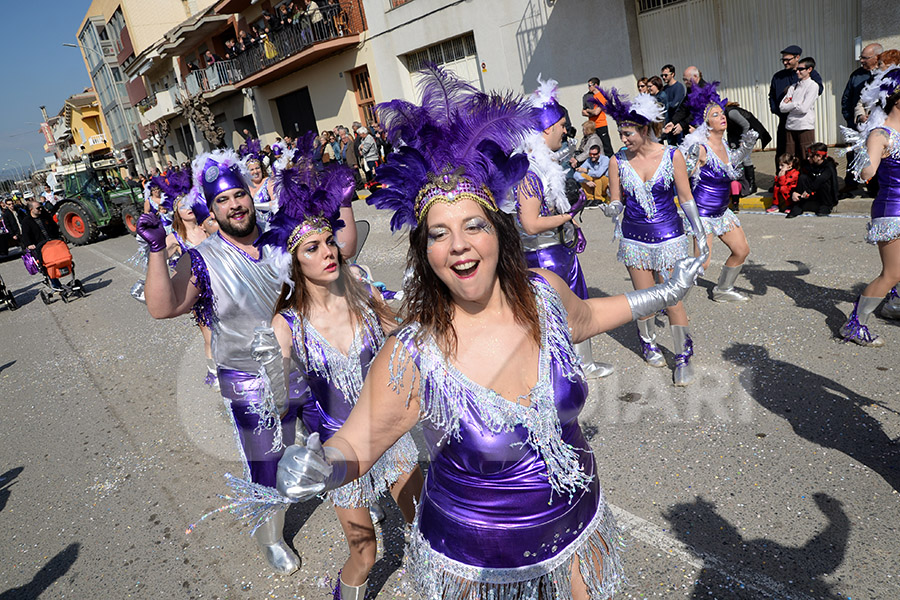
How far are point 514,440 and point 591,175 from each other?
1025cm

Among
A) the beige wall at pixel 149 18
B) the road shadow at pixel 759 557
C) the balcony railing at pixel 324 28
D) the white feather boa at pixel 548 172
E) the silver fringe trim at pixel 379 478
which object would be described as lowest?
the road shadow at pixel 759 557

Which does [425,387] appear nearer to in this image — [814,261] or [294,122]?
[814,261]

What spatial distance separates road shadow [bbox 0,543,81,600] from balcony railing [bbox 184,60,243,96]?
26.3 m

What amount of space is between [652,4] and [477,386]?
13168 mm

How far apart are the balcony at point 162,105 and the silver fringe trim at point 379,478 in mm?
35795

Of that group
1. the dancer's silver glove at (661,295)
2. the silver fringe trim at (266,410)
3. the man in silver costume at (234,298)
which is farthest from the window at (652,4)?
the silver fringe trim at (266,410)

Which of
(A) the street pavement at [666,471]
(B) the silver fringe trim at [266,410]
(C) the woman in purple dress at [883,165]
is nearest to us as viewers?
(B) the silver fringe trim at [266,410]

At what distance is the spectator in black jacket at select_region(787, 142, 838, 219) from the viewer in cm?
795

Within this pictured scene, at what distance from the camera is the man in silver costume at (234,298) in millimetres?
3219

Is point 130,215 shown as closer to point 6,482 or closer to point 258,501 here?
point 6,482

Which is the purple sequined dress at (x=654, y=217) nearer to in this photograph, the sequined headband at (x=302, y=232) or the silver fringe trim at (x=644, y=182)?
the silver fringe trim at (x=644, y=182)

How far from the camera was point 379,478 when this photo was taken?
2.78 m

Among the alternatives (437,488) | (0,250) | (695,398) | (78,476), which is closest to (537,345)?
(437,488)

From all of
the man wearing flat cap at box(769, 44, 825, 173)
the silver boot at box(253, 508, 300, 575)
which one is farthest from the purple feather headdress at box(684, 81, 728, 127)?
the silver boot at box(253, 508, 300, 575)
